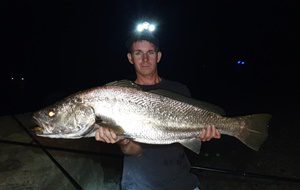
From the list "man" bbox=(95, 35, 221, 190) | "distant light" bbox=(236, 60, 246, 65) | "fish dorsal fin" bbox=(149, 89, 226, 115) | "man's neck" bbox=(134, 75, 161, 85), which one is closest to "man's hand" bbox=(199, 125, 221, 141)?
"man" bbox=(95, 35, 221, 190)

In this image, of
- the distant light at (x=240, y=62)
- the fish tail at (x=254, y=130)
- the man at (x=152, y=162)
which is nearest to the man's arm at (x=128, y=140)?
the man at (x=152, y=162)

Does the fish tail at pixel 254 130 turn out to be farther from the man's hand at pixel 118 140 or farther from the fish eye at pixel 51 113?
the fish eye at pixel 51 113

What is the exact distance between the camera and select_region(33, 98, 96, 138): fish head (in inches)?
110

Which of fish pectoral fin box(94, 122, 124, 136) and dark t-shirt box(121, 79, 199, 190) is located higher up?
fish pectoral fin box(94, 122, 124, 136)

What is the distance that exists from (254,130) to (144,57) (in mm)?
1342

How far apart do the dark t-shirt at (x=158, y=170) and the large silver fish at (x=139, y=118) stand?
243 mm

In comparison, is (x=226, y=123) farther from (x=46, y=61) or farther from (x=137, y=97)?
(x=46, y=61)

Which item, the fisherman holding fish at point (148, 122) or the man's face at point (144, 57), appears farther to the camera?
the man's face at point (144, 57)

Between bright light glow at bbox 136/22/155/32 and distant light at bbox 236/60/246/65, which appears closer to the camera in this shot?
bright light glow at bbox 136/22/155/32

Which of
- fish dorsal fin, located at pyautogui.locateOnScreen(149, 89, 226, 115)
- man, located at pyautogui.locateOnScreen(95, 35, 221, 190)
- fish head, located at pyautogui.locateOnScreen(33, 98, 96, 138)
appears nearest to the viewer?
fish head, located at pyautogui.locateOnScreen(33, 98, 96, 138)

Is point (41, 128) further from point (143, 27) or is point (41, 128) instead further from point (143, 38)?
point (143, 27)

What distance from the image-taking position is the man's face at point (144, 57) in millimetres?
3395

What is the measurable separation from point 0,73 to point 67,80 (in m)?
14.1

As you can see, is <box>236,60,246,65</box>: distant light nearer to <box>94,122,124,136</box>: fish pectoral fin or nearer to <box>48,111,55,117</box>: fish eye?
<box>94,122,124,136</box>: fish pectoral fin
